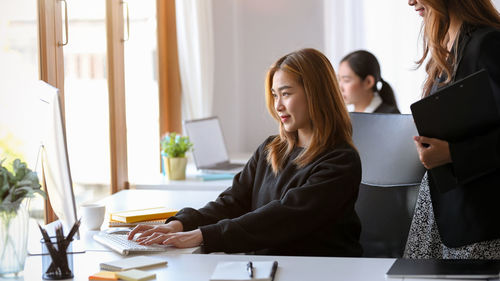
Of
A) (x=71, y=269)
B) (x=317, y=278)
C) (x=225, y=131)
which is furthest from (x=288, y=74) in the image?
(x=225, y=131)

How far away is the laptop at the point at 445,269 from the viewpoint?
1.59 metres

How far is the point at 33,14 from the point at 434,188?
4.97 feet

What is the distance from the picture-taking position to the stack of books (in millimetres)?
2283

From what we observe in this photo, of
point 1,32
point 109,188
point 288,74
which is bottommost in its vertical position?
point 109,188

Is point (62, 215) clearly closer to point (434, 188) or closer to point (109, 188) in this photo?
point (434, 188)

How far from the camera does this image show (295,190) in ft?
6.69

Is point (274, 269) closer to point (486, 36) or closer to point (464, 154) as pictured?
point (464, 154)

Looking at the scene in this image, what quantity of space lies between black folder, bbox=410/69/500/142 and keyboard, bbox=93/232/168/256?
794 millimetres

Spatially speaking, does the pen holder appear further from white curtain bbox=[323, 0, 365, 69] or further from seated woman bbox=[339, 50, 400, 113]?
white curtain bbox=[323, 0, 365, 69]

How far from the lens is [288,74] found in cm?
218

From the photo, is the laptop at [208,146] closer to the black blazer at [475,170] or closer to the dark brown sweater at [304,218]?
the dark brown sweater at [304,218]

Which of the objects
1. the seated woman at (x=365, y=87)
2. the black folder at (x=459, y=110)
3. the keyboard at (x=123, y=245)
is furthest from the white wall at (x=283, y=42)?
the black folder at (x=459, y=110)

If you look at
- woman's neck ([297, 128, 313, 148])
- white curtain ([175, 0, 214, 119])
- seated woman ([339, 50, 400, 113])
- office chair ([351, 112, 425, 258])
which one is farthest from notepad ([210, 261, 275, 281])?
white curtain ([175, 0, 214, 119])

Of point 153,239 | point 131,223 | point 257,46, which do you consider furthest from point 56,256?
point 257,46
